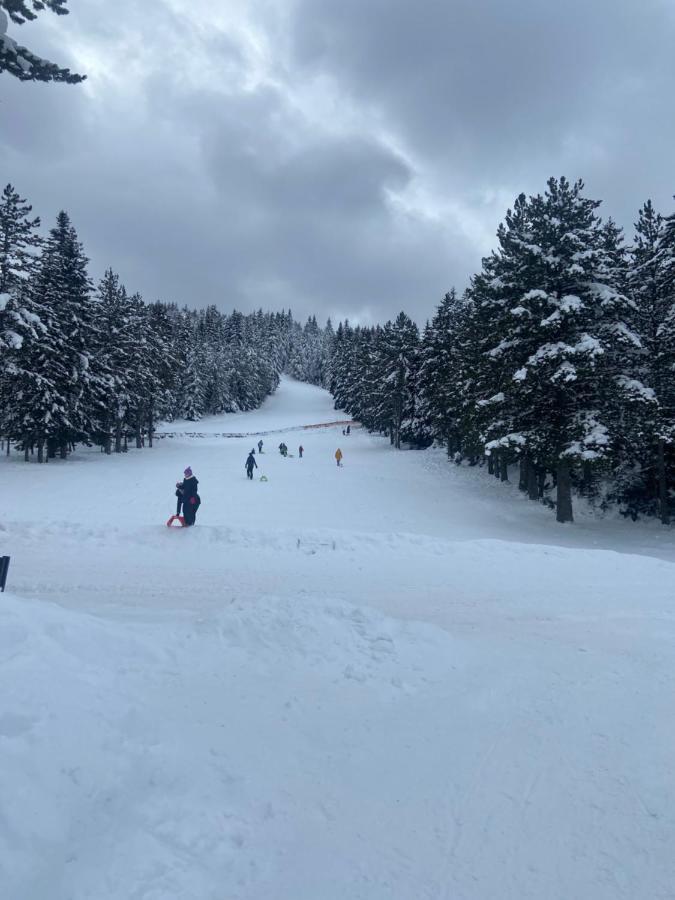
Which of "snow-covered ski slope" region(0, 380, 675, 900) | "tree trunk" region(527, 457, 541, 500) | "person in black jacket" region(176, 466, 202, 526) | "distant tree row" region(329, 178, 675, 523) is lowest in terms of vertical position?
"snow-covered ski slope" region(0, 380, 675, 900)

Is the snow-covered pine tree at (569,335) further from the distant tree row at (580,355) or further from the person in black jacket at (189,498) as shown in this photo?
the person in black jacket at (189,498)

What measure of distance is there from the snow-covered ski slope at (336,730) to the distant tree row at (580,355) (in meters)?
9.48

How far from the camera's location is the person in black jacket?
13.2 metres

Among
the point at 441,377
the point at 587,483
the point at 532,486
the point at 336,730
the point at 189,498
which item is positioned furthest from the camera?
the point at 441,377

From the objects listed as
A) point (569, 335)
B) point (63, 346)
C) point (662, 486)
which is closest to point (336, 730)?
point (569, 335)

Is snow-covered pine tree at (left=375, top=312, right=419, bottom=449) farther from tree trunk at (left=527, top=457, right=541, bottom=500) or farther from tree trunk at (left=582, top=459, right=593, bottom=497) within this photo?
tree trunk at (left=582, top=459, right=593, bottom=497)

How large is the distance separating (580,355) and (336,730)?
16606 millimetres

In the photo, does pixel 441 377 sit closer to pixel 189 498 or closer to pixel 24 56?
pixel 189 498

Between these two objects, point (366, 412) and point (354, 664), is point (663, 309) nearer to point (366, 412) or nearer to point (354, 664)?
point (354, 664)

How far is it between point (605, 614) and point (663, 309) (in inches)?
695

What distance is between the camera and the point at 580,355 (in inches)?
686

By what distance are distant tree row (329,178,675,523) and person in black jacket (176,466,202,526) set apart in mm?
11241

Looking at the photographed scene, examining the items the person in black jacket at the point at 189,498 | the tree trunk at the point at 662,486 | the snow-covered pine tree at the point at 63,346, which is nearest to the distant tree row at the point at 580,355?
the tree trunk at the point at 662,486

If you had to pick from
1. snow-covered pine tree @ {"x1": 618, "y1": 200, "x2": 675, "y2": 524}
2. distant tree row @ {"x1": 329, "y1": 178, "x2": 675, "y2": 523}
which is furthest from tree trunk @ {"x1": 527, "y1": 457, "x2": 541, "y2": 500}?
snow-covered pine tree @ {"x1": 618, "y1": 200, "x2": 675, "y2": 524}
